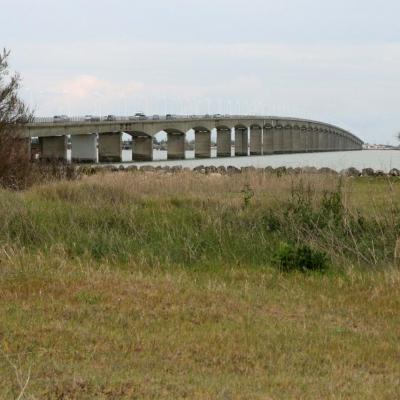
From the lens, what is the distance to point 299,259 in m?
8.67

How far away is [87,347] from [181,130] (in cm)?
7032

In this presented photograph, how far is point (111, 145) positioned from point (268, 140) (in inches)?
1498

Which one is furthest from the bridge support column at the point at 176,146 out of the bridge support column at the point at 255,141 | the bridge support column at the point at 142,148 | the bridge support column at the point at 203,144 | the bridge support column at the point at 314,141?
the bridge support column at the point at 314,141

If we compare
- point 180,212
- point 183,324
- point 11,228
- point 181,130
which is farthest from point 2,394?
point 181,130

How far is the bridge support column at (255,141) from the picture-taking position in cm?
9475

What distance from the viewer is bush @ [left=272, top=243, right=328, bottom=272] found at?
866 cm

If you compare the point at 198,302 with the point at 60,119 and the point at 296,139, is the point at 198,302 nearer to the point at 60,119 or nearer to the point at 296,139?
the point at 60,119

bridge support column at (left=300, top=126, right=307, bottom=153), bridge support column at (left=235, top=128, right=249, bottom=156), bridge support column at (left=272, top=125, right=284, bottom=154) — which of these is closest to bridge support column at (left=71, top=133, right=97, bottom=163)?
bridge support column at (left=235, top=128, right=249, bottom=156)

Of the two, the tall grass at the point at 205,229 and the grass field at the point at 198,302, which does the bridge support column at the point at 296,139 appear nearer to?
the tall grass at the point at 205,229

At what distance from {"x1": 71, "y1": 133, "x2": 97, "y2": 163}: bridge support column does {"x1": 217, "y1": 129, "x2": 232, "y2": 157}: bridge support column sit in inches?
1125

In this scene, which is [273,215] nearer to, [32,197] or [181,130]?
[32,197]

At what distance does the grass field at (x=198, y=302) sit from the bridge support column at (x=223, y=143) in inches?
2993

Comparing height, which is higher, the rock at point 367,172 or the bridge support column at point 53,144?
the bridge support column at point 53,144

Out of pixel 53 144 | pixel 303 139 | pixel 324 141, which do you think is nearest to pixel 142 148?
pixel 53 144
